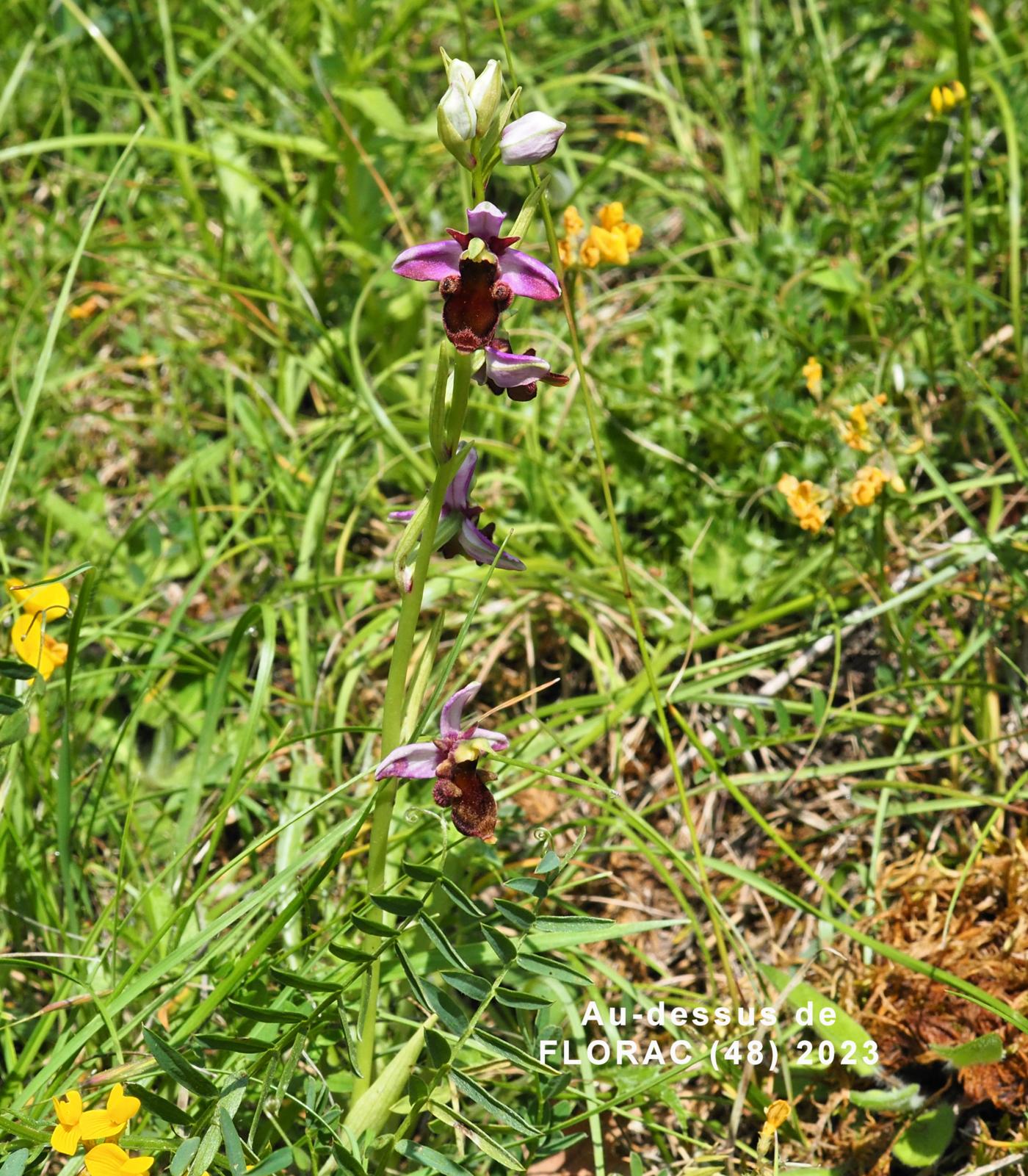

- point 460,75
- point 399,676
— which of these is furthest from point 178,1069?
point 460,75

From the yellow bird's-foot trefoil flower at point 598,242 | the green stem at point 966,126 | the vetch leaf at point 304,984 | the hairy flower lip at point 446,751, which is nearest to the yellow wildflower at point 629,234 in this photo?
the yellow bird's-foot trefoil flower at point 598,242

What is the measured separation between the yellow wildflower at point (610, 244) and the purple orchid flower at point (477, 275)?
105 centimetres

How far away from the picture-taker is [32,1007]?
2018mm

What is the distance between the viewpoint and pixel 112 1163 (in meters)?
1.37

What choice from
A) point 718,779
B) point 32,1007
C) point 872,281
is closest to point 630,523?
point 718,779

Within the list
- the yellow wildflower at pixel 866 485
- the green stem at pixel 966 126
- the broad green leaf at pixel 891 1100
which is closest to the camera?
the broad green leaf at pixel 891 1100

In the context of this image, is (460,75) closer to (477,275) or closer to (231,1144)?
(477,275)

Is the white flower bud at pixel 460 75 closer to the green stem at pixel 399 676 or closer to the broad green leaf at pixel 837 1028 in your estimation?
the green stem at pixel 399 676

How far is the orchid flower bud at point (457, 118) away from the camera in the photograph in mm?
1390

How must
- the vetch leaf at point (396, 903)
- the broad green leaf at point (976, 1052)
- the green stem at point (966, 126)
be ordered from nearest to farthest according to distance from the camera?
the vetch leaf at point (396, 903) < the broad green leaf at point (976, 1052) < the green stem at point (966, 126)

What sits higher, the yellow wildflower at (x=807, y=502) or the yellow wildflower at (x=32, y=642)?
the yellow wildflower at (x=32, y=642)

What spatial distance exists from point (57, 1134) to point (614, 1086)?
96cm

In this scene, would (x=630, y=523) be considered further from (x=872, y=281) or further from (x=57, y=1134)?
(x=57, y=1134)

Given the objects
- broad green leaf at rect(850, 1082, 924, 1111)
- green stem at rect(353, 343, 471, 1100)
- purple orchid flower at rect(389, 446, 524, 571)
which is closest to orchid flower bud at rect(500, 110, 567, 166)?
green stem at rect(353, 343, 471, 1100)
